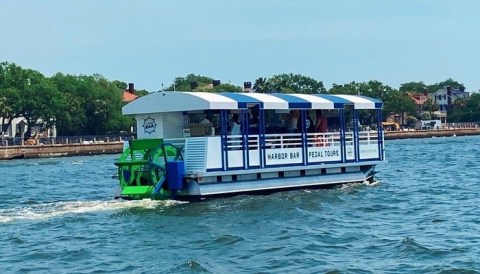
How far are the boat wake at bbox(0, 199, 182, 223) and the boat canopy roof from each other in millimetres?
3194

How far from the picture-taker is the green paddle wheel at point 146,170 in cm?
2444

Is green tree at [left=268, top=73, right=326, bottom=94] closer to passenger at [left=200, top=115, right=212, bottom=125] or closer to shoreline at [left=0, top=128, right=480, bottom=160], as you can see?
shoreline at [left=0, top=128, right=480, bottom=160]

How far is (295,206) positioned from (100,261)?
27.8 ft

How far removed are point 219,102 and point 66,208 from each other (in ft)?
18.4

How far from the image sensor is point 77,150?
3386 inches

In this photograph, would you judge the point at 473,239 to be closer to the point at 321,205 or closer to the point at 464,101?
the point at 321,205

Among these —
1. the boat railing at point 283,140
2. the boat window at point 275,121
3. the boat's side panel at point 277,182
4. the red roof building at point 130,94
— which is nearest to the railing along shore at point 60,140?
the red roof building at point 130,94

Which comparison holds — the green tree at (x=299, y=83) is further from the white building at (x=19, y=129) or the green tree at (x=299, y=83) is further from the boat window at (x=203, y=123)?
the boat window at (x=203, y=123)

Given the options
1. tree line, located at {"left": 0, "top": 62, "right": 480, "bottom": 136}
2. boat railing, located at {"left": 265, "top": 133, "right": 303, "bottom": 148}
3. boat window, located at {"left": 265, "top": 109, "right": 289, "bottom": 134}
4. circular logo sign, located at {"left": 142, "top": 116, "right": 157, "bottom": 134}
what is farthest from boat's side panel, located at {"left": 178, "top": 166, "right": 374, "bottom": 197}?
tree line, located at {"left": 0, "top": 62, "right": 480, "bottom": 136}

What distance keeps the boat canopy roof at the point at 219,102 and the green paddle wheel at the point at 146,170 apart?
4.98 feet

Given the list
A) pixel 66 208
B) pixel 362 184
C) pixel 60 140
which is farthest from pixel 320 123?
pixel 60 140

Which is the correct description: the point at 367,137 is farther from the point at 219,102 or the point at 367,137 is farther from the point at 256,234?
the point at 256,234

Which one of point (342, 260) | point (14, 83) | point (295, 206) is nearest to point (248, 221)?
point (295, 206)

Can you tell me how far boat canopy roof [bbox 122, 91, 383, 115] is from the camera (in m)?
25.2
